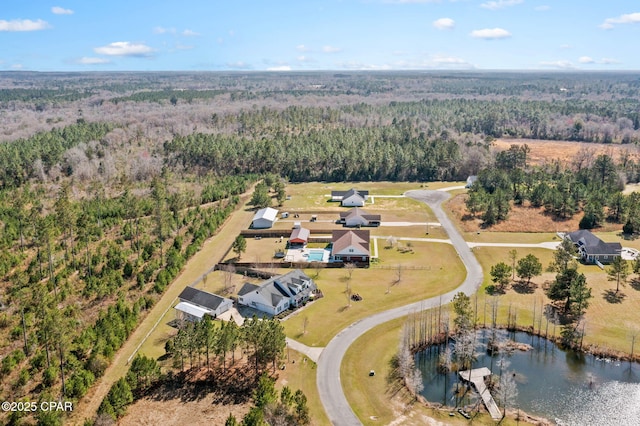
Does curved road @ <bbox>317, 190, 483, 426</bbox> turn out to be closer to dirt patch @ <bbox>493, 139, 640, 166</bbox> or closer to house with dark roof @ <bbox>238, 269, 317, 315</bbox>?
house with dark roof @ <bbox>238, 269, 317, 315</bbox>

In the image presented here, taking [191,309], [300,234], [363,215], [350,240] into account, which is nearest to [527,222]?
[363,215]

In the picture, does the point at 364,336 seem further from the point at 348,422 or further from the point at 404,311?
the point at 348,422

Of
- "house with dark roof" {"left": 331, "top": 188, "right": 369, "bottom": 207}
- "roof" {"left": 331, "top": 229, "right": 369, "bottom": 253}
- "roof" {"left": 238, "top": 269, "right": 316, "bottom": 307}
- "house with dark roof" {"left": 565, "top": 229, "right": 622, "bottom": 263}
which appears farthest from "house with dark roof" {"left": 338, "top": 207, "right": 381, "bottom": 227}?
"house with dark roof" {"left": 565, "top": 229, "right": 622, "bottom": 263}

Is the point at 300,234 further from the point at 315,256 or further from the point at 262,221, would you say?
the point at 262,221

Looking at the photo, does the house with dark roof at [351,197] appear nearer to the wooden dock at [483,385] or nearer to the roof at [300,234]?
the roof at [300,234]

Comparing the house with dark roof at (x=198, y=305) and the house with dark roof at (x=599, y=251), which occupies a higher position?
the house with dark roof at (x=599, y=251)

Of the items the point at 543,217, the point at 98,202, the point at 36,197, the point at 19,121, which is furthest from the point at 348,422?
the point at 19,121

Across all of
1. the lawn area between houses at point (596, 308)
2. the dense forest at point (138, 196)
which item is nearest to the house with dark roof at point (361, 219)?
the dense forest at point (138, 196)

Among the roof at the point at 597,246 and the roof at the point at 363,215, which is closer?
the roof at the point at 597,246
